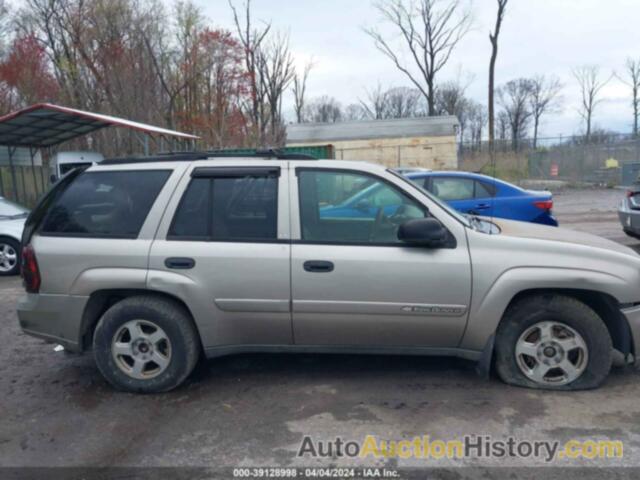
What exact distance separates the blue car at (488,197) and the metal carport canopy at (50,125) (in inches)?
285

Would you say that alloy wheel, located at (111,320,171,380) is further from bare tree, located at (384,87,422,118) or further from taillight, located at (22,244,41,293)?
bare tree, located at (384,87,422,118)

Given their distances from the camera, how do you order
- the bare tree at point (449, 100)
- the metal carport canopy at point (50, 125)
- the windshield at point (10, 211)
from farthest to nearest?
→ the bare tree at point (449, 100) < the metal carport canopy at point (50, 125) < the windshield at point (10, 211)

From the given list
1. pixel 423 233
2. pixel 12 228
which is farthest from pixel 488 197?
pixel 12 228

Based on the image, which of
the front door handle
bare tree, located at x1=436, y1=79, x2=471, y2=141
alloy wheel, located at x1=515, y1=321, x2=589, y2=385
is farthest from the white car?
bare tree, located at x1=436, y1=79, x2=471, y2=141

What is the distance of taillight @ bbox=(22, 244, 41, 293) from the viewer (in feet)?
13.4

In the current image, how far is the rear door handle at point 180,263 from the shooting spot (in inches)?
154

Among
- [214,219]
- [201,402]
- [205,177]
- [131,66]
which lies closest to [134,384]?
[201,402]

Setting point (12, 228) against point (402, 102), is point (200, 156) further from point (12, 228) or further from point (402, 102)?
point (402, 102)

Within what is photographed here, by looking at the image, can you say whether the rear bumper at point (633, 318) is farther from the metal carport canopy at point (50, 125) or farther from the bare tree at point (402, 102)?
the bare tree at point (402, 102)

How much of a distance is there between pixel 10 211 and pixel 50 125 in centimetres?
494

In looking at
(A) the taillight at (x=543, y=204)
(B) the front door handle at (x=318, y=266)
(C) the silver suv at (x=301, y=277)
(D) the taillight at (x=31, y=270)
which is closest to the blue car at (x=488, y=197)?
(A) the taillight at (x=543, y=204)

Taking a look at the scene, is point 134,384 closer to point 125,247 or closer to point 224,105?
point 125,247

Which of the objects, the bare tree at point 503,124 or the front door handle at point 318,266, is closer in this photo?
the front door handle at point 318,266

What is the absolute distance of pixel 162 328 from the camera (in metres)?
3.99
